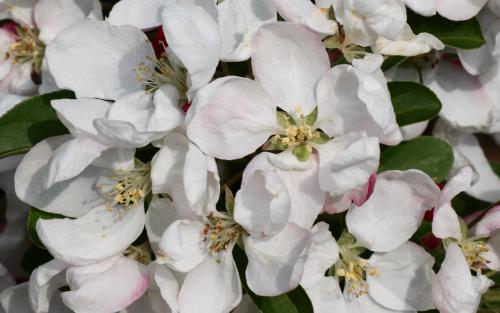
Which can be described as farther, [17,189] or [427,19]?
[427,19]

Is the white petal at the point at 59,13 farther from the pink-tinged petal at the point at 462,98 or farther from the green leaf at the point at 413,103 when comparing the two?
the pink-tinged petal at the point at 462,98

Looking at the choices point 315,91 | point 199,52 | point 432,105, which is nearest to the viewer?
point 199,52

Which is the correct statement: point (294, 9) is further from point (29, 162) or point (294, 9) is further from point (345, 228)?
point (29, 162)

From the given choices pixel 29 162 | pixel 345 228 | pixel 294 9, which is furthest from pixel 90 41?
pixel 345 228

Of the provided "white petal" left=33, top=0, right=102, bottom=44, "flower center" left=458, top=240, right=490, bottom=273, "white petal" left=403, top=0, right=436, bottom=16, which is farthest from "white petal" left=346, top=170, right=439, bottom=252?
"white petal" left=33, top=0, right=102, bottom=44

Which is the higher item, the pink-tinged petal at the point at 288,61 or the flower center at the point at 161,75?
the pink-tinged petal at the point at 288,61

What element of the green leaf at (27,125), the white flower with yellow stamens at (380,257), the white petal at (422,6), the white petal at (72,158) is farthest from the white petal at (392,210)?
the green leaf at (27,125)

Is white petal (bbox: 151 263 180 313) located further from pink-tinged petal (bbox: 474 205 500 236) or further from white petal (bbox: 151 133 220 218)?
pink-tinged petal (bbox: 474 205 500 236)
